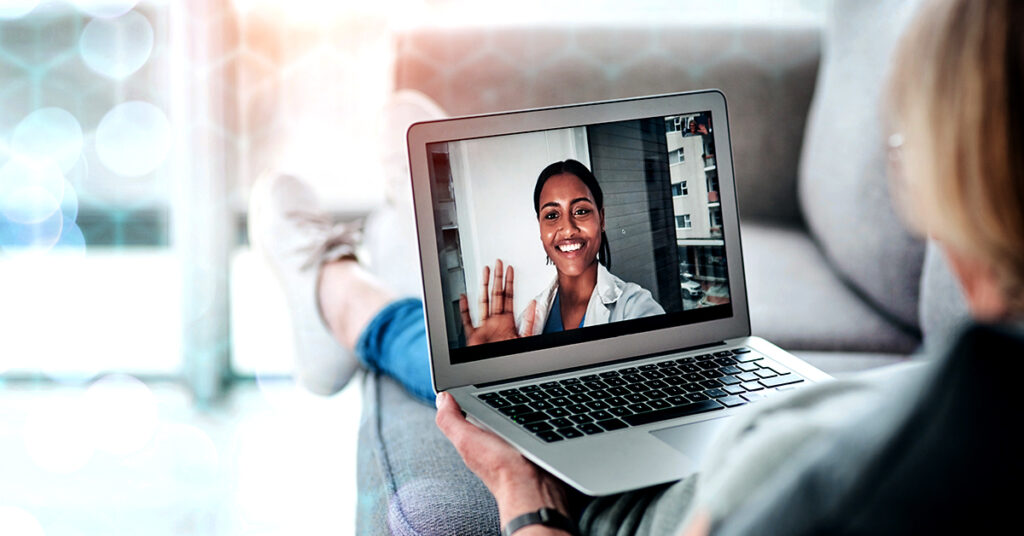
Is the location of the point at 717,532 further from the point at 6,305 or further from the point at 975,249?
the point at 6,305

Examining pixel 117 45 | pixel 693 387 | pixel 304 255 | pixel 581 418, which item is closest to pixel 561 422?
pixel 581 418

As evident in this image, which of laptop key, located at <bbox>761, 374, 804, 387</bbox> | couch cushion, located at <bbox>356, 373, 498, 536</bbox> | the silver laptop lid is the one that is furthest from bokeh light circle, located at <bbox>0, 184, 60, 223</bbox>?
laptop key, located at <bbox>761, 374, 804, 387</bbox>

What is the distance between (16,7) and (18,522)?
3.04ft

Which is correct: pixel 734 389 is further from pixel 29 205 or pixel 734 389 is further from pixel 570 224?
pixel 29 205

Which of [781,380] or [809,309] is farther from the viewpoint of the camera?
[809,309]

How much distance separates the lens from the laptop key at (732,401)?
0.60 m

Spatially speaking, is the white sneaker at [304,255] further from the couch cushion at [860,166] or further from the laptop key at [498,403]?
the couch cushion at [860,166]

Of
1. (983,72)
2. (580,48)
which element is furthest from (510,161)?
(580,48)

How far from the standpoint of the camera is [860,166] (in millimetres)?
1025

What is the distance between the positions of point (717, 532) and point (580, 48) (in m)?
1.14

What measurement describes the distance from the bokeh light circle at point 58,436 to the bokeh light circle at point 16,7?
722 mm

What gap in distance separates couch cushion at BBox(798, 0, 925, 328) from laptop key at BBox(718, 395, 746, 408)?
471mm

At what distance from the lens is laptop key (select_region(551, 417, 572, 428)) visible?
0.57 meters

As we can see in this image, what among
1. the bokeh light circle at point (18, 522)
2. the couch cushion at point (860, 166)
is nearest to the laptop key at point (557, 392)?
the couch cushion at point (860, 166)
